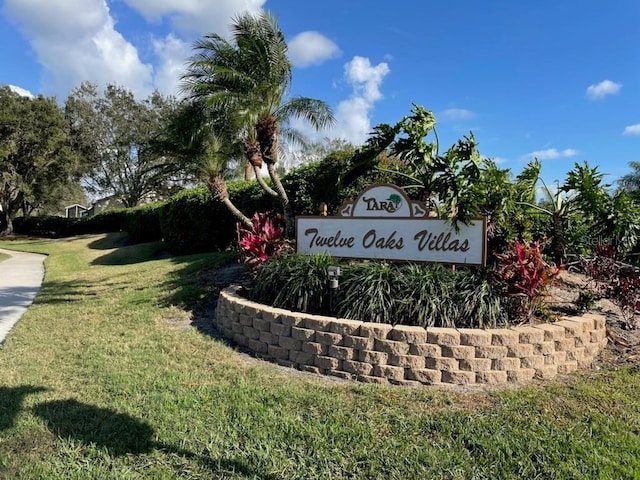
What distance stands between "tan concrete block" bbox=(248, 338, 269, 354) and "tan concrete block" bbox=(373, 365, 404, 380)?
1.23 metres

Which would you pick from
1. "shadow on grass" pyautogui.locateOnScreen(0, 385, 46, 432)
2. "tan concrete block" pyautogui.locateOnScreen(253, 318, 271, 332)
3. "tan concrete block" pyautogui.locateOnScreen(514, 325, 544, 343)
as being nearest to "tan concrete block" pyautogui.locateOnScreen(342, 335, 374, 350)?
→ "tan concrete block" pyautogui.locateOnScreen(253, 318, 271, 332)

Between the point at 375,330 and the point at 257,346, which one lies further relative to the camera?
the point at 257,346

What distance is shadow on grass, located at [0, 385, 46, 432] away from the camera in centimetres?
313

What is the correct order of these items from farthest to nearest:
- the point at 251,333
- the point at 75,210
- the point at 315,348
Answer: the point at 75,210
the point at 251,333
the point at 315,348

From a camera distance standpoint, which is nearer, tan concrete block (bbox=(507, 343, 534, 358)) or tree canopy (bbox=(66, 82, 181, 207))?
tan concrete block (bbox=(507, 343, 534, 358))

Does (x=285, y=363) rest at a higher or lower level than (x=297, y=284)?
lower

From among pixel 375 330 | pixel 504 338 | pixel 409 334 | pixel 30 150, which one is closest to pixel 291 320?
pixel 375 330

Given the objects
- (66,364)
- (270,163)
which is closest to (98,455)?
(66,364)

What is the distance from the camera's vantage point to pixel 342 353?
4047mm

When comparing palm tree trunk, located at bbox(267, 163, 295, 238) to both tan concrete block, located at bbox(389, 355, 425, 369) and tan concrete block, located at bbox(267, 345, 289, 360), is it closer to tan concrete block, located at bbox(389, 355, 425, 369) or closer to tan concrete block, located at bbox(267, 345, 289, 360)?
tan concrete block, located at bbox(267, 345, 289, 360)

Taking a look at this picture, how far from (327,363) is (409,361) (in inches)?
30.1

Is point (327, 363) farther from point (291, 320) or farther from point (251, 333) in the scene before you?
point (251, 333)

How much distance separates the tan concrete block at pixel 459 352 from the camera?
3.86m

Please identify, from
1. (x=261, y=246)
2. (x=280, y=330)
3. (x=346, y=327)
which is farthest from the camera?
(x=261, y=246)
